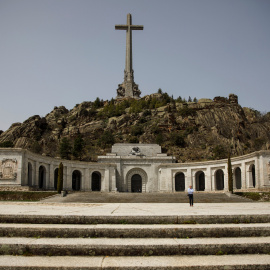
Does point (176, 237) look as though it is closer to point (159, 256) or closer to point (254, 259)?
point (159, 256)

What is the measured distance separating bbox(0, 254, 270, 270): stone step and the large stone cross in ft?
310

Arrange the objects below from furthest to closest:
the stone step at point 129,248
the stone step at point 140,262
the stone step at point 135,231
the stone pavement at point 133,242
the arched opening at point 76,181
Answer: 1. the arched opening at point 76,181
2. the stone step at point 135,231
3. the stone step at point 129,248
4. the stone pavement at point 133,242
5. the stone step at point 140,262

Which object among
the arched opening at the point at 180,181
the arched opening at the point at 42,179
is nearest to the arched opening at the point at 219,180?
the arched opening at the point at 180,181

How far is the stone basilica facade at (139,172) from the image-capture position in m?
44.7

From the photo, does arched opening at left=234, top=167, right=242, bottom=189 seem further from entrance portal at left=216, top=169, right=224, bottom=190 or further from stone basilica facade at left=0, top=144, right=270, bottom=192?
entrance portal at left=216, top=169, right=224, bottom=190

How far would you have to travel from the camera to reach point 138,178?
187 ft

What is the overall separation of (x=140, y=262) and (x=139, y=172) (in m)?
50.4

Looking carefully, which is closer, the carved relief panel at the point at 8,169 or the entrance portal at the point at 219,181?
the carved relief panel at the point at 8,169

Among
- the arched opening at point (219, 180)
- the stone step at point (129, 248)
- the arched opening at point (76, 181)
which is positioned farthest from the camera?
the arched opening at point (76, 181)

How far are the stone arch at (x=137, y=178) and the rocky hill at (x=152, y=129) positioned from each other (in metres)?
13.9

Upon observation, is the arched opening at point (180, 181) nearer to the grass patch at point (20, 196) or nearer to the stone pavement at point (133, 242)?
the grass patch at point (20, 196)

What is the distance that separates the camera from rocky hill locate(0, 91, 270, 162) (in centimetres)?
7338

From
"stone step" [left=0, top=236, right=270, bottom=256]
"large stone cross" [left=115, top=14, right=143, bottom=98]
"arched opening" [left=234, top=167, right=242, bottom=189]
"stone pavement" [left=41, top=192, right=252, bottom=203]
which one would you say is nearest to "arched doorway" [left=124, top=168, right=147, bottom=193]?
"arched opening" [left=234, top=167, right=242, bottom=189]

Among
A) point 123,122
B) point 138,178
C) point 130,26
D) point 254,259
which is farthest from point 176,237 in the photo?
point 130,26
